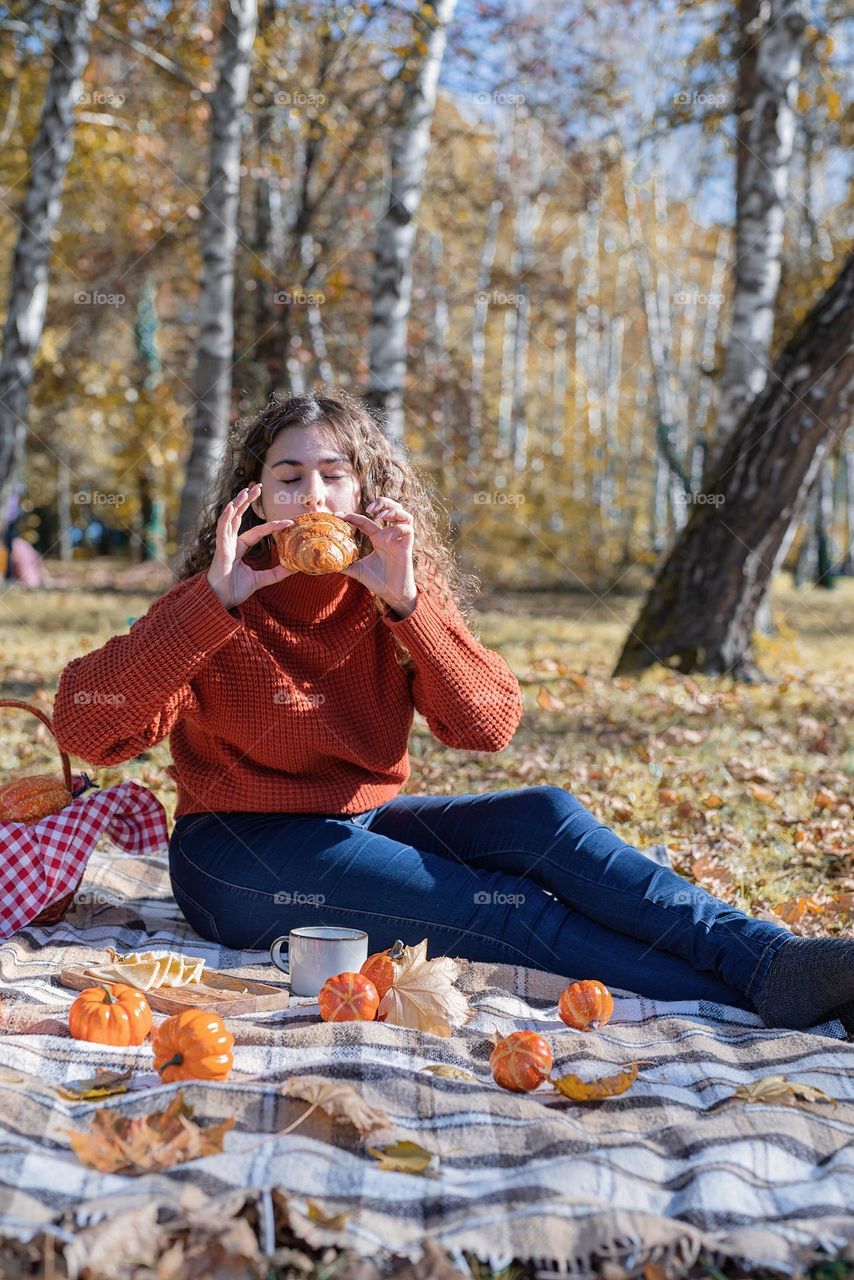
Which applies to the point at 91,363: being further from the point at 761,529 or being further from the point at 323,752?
the point at 323,752

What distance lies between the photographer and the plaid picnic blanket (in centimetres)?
179

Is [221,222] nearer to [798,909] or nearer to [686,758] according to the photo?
[686,758]

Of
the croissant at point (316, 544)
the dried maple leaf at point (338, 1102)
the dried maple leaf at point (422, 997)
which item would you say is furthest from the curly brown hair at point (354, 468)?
the dried maple leaf at point (338, 1102)

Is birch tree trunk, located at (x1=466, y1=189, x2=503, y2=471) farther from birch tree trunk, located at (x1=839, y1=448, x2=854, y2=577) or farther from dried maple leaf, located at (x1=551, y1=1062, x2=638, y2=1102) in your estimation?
dried maple leaf, located at (x1=551, y1=1062, x2=638, y2=1102)

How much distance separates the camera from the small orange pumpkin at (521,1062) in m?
2.38

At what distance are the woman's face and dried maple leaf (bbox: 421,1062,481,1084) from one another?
1.51m

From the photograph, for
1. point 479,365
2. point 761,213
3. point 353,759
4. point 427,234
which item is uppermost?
point 427,234

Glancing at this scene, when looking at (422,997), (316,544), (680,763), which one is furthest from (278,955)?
(680,763)

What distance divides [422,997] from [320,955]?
0.88 feet

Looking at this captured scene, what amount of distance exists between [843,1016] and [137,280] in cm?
1548

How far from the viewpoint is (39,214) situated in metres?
8.76

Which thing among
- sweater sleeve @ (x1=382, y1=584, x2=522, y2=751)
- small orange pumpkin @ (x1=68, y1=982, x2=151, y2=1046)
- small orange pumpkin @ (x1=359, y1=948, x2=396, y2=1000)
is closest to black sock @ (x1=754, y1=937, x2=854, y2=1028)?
small orange pumpkin @ (x1=359, y1=948, x2=396, y2=1000)

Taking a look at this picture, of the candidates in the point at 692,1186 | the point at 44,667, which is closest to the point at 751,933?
the point at 692,1186

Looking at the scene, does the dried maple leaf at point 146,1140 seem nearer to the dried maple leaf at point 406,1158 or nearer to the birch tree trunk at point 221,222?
the dried maple leaf at point 406,1158
